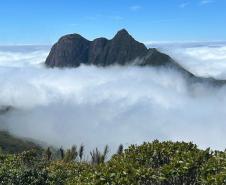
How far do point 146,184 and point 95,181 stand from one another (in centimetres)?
426

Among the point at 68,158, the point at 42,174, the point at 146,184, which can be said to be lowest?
the point at 68,158

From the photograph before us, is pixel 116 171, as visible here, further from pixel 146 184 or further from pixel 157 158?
pixel 157 158

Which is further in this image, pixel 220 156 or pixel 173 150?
pixel 173 150

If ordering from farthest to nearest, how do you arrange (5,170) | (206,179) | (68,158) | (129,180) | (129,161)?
(68,158)
(5,170)
(129,161)
(129,180)
(206,179)

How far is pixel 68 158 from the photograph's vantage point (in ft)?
466

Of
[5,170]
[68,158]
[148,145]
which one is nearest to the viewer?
[148,145]

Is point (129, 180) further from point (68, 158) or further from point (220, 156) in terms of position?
point (68, 158)

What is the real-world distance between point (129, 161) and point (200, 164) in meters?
7.19

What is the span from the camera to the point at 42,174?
214ft

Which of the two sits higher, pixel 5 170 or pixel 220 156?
pixel 220 156

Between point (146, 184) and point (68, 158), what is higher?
point (146, 184)

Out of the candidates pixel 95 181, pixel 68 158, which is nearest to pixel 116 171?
pixel 95 181

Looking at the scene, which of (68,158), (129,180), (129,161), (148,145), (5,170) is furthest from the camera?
(68,158)

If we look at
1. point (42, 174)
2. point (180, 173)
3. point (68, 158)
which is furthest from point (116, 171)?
point (68, 158)
